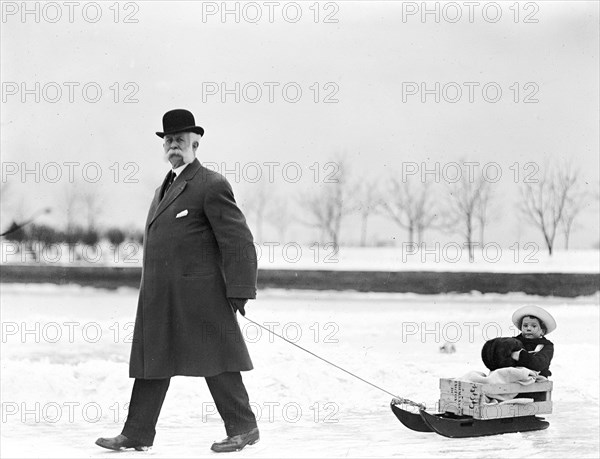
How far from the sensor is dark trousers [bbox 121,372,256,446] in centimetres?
460

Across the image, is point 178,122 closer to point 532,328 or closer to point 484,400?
point 484,400

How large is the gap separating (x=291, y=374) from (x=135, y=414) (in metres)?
1.58

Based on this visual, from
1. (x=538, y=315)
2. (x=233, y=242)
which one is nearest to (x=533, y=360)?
(x=538, y=315)

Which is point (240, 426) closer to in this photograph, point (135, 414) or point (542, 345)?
point (135, 414)

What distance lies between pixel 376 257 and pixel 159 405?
100 inches

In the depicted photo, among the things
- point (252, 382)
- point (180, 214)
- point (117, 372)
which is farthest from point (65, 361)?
point (180, 214)

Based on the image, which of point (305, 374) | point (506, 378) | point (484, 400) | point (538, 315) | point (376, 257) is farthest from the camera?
point (376, 257)

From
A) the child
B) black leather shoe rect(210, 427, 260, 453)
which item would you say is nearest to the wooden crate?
the child

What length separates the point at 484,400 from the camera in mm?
4832

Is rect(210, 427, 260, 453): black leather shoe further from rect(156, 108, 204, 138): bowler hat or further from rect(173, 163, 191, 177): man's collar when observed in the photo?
rect(156, 108, 204, 138): bowler hat

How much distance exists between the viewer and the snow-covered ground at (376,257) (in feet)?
21.6

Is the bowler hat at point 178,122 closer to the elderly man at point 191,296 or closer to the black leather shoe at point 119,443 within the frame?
the elderly man at point 191,296

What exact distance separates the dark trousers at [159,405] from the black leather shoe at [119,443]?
0.02 metres

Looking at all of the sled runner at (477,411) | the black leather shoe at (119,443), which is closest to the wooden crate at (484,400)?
the sled runner at (477,411)
